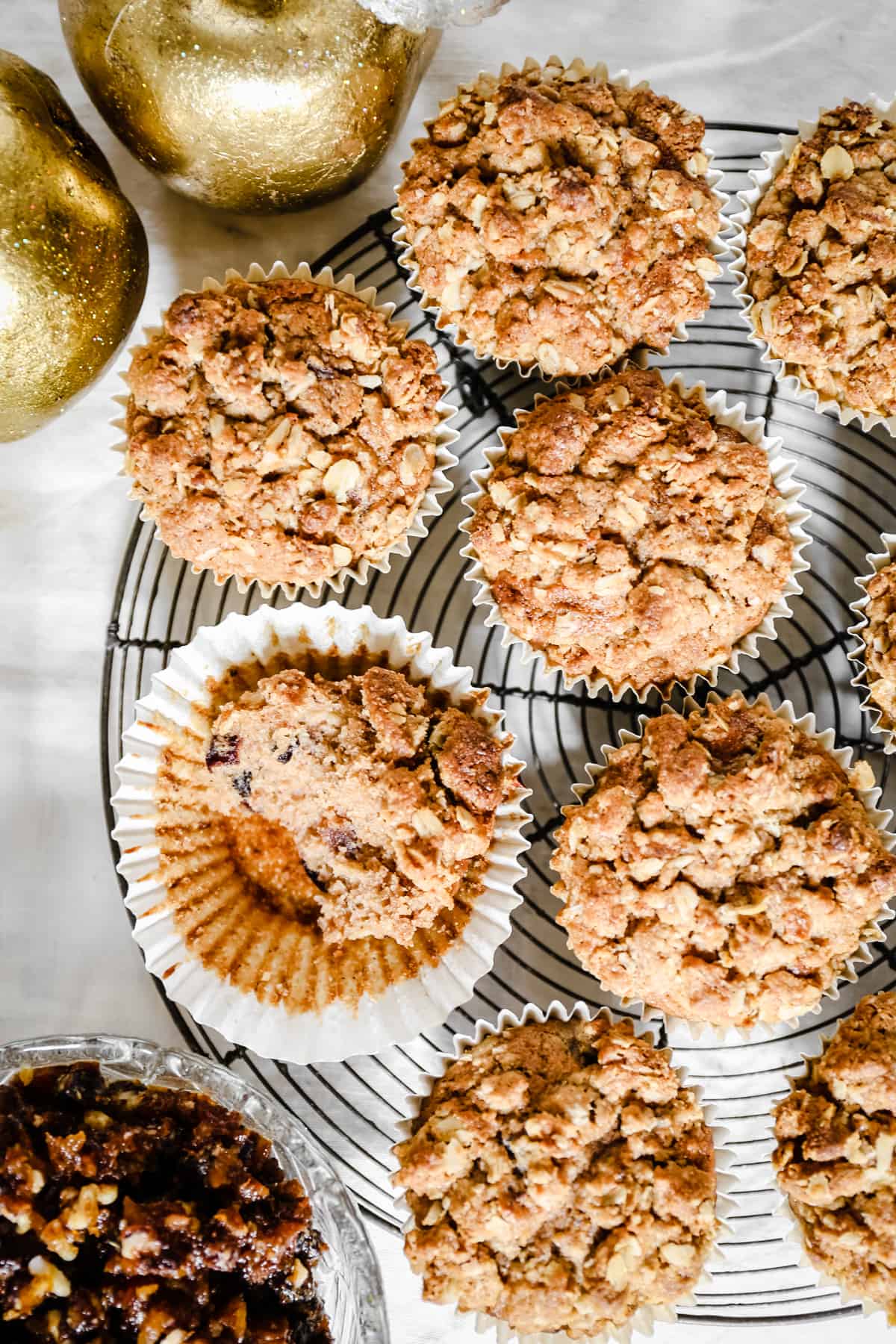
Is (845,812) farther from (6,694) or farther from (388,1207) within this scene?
(6,694)

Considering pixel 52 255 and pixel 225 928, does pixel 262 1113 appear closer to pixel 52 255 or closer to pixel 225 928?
pixel 225 928

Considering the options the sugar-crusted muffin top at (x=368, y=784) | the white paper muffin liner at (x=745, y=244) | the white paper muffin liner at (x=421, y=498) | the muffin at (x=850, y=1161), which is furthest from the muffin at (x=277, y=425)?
the muffin at (x=850, y=1161)

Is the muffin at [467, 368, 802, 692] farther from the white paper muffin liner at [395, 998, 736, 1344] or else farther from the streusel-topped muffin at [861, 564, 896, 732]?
the white paper muffin liner at [395, 998, 736, 1344]

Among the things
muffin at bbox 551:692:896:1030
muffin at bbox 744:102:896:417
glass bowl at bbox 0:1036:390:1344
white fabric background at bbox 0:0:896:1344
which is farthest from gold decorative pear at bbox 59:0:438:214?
glass bowl at bbox 0:1036:390:1344

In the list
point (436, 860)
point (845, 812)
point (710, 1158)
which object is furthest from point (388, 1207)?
point (845, 812)

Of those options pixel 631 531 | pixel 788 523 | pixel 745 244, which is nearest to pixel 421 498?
pixel 631 531
